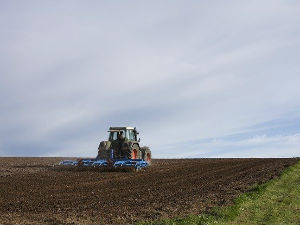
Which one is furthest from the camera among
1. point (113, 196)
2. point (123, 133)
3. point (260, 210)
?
point (123, 133)

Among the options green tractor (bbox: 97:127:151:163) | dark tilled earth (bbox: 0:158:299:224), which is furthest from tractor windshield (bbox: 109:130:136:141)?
dark tilled earth (bbox: 0:158:299:224)

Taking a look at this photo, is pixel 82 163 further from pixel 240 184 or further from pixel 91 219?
pixel 91 219

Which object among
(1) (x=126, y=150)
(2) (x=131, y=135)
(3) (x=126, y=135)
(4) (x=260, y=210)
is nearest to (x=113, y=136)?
(3) (x=126, y=135)

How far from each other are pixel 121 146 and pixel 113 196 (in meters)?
14.3

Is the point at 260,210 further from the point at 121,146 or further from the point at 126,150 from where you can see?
the point at 121,146

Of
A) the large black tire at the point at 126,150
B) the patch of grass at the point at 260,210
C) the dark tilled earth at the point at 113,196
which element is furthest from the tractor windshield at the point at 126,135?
the patch of grass at the point at 260,210

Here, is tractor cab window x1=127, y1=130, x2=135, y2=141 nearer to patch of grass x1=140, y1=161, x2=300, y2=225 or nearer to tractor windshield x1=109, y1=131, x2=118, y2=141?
tractor windshield x1=109, y1=131, x2=118, y2=141

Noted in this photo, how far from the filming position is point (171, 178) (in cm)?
2130

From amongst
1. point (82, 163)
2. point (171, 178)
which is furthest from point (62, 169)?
point (171, 178)

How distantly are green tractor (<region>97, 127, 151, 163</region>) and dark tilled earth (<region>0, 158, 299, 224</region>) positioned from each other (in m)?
5.65

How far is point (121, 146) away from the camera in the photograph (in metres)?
29.7

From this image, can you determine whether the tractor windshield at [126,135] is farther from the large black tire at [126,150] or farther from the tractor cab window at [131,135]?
the large black tire at [126,150]

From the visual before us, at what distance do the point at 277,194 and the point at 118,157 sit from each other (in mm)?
15044

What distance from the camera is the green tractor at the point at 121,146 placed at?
94.5 feet
